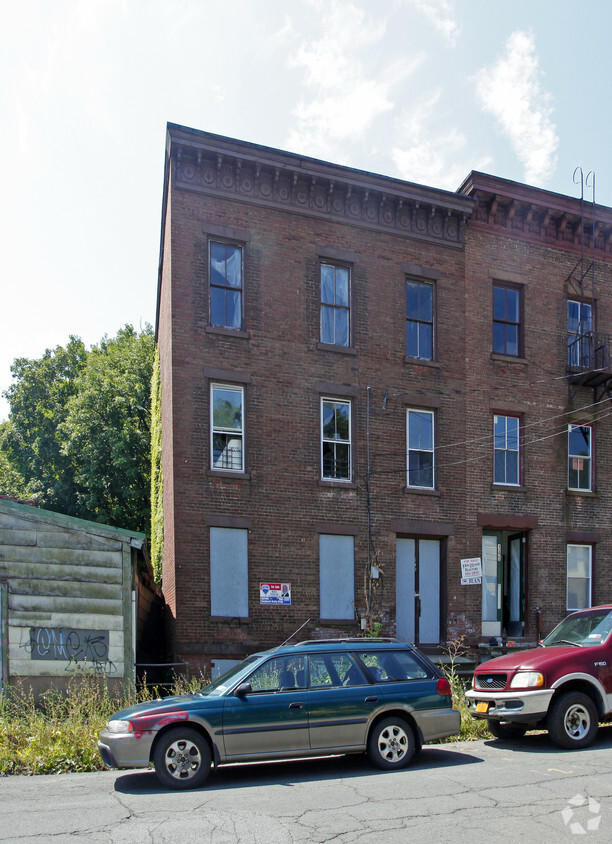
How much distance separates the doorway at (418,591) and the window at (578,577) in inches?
145

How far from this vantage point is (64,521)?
1546 cm

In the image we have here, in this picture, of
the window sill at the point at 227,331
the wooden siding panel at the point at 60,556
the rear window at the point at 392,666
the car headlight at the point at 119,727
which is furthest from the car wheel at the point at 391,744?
the window sill at the point at 227,331

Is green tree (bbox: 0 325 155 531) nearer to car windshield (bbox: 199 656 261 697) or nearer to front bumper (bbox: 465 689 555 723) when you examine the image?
car windshield (bbox: 199 656 261 697)

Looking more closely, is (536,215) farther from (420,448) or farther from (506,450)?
(420,448)

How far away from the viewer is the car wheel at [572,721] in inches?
428

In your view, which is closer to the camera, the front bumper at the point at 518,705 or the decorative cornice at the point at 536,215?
the front bumper at the point at 518,705

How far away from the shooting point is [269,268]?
19.2 m

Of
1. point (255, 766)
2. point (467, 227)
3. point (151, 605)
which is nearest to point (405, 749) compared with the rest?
point (255, 766)

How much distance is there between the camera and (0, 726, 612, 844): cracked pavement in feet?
23.6

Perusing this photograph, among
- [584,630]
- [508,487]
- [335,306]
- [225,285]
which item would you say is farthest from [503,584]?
[225,285]

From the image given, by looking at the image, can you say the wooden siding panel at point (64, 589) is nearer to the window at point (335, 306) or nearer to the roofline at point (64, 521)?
the roofline at point (64, 521)

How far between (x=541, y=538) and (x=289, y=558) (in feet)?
21.7

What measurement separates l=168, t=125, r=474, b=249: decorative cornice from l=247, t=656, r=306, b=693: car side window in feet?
38.9

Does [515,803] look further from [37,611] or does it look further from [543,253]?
[543,253]
